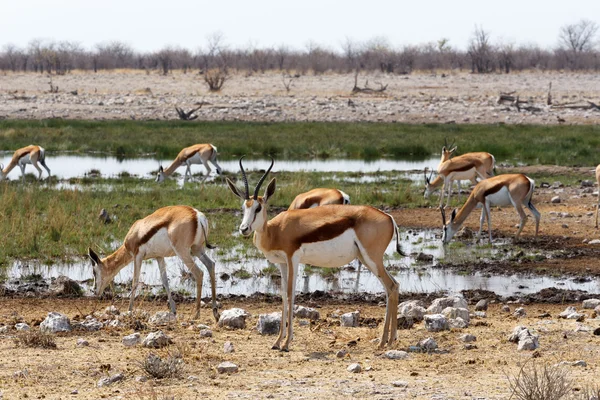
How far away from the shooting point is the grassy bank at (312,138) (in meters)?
26.4

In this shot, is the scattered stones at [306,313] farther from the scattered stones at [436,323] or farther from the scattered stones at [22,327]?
the scattered stones at [22,327]

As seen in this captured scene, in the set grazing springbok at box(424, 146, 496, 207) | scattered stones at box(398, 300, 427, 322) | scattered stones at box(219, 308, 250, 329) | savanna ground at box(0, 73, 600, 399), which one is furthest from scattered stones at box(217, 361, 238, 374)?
grazing springbok at box(424, 146, 496, 207)

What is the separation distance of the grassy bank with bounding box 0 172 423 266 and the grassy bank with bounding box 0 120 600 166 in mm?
5479

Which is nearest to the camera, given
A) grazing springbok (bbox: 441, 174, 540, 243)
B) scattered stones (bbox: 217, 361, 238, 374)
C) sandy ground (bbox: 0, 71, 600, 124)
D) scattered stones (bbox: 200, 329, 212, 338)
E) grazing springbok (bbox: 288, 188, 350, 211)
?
scattered stones (bbox: 217, 361, 238, 374)

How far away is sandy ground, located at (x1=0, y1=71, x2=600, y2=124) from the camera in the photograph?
3850cm

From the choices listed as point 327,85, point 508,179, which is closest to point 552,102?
point 327,85

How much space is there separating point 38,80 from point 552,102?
33.3m

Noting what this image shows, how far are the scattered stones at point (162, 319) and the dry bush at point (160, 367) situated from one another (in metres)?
1.79

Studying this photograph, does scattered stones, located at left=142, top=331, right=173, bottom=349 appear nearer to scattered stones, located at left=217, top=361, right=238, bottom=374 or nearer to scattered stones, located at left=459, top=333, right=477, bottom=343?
scattered stones, located at left=217, top=361, right=238, bottom=374

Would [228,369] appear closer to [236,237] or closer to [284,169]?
[236,237]

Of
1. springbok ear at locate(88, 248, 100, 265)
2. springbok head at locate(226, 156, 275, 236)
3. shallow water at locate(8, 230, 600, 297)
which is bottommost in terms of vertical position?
shallow water at locate(8, 230, 600, 297)

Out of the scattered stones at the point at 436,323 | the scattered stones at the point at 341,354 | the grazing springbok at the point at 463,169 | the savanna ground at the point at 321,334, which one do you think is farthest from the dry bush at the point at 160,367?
the grazing springbok at the point at 463,169

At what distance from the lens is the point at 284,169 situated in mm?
23562

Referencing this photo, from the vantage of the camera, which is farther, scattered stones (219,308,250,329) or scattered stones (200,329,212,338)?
scattered stones (219,308,250,329)
